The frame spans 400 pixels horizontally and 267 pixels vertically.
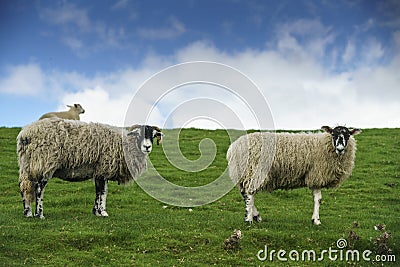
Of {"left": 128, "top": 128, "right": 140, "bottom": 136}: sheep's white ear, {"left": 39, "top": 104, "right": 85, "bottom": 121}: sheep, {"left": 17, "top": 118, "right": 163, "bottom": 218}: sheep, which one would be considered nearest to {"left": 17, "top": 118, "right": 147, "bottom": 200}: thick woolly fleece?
{"left": 17, "top": 118, "right": 163, "bottom": 218}: sheep

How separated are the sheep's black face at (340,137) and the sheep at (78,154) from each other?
5371 millimetres

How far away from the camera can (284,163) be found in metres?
14.6

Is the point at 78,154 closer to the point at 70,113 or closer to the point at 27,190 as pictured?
the point at 27,190

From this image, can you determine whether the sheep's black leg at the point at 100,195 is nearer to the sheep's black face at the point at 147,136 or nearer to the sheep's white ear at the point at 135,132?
the sheep's black face at the point at 147,136

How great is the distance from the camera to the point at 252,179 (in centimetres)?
1425

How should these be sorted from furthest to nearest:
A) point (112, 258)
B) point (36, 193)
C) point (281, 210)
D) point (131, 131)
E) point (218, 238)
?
point (281, 210)
point (131, 131)
point (36, 193)
point (218, 238)
point (112, 258)

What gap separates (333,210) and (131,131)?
330 inches

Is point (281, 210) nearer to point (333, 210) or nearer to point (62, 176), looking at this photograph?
point (333, 210)

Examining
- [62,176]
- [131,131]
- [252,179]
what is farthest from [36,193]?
[252,179]

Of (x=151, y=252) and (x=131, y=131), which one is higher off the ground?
(x=131, y=131)

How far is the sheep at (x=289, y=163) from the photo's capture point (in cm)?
1437

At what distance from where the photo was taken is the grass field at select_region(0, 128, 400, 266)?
11.7 m

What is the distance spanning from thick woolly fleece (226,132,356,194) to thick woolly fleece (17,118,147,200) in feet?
11.2

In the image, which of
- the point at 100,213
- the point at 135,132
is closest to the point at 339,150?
the point at 135,132
